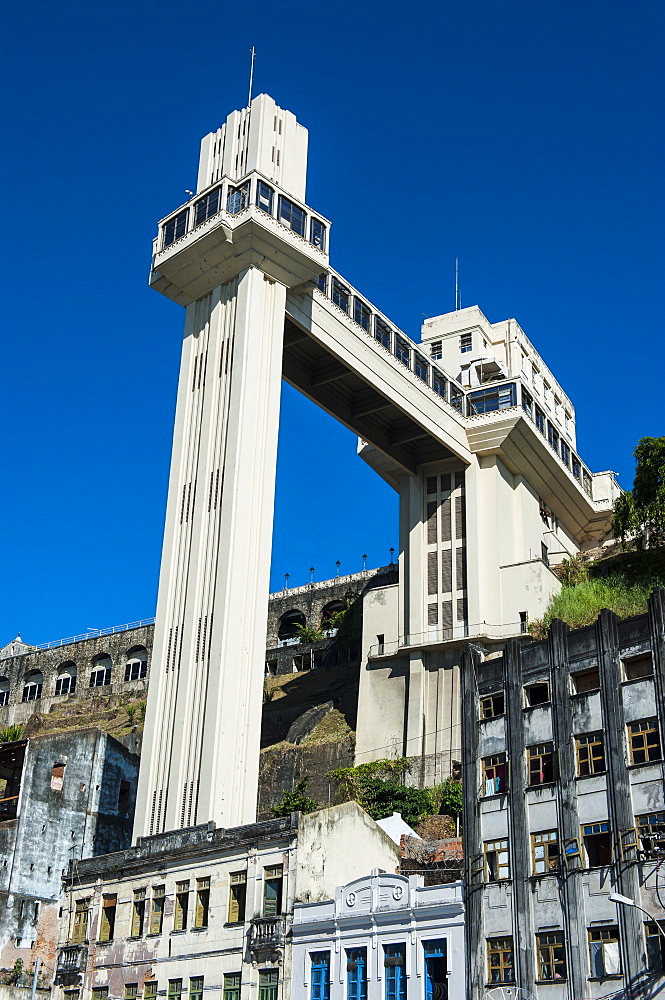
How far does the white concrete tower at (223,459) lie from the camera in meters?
48.7

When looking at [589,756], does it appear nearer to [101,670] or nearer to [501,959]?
[501,959]

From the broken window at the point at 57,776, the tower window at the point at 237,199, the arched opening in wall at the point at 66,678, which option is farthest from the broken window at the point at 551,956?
the arched opening in wall at the point at 66,678

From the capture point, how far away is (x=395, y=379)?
213 feet

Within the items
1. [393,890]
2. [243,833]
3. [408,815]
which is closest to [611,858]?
[393,890]

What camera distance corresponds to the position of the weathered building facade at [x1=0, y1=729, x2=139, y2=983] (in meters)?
47.7

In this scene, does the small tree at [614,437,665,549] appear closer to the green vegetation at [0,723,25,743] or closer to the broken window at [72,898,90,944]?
the broken window at [72,898,90,944]

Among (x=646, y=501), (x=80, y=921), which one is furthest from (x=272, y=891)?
(x=646, y=501)

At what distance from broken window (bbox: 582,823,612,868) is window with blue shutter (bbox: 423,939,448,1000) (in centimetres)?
493

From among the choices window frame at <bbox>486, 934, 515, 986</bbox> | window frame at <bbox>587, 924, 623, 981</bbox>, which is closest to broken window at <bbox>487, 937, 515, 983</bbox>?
window frame at <bbox>486, 934, 515, 986</bbox>

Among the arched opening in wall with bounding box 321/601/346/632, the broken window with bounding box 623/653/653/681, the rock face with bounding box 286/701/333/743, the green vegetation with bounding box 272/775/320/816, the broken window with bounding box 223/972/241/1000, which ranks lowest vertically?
the broken window with bounding box 223/972/241/1000

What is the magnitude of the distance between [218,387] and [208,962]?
27329mm

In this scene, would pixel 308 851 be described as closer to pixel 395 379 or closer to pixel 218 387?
pixel 218 387

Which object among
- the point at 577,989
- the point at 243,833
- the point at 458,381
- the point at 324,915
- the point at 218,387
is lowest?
the point at 577,989

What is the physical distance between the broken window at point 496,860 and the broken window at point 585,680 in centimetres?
489
